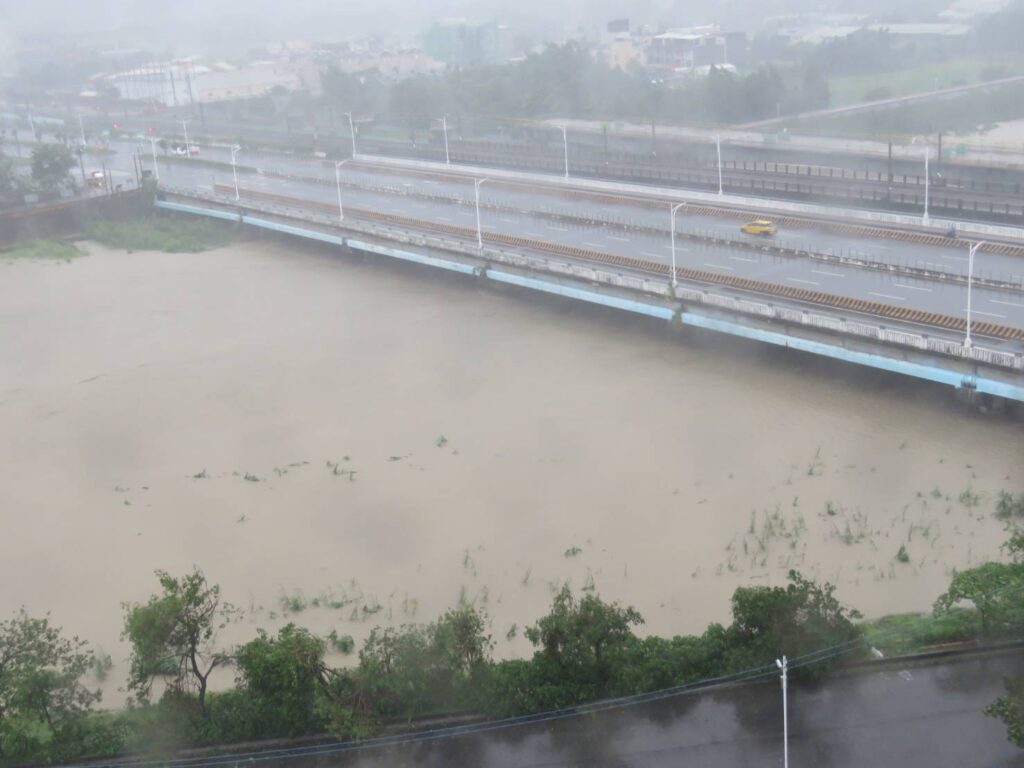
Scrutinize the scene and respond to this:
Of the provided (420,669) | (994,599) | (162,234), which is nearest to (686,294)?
(994,599)

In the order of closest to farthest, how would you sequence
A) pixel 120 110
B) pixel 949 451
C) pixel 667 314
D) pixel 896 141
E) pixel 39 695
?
pixel 39 695 < pixel 949 451 < pixel 667 314 < pixel 896 141 < pixel 120 110

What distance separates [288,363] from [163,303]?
2383 mm

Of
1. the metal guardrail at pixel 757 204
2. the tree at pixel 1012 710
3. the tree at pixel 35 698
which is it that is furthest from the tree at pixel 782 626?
the metal guardrail at pixel 757 204

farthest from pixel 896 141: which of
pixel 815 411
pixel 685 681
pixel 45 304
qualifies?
pixel 685 681

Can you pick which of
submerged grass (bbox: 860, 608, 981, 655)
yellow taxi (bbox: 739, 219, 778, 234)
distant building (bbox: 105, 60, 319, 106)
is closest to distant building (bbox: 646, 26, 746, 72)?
distant building (bbox: 105, 60, 319, 106)

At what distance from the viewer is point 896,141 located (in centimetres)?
1363

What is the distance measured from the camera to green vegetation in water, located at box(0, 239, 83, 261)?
11.9m

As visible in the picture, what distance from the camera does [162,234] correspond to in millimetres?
12305

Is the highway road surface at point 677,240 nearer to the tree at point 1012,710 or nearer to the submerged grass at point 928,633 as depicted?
the submerged grass at point 928,633

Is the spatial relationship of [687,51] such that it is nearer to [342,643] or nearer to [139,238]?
[139,238]

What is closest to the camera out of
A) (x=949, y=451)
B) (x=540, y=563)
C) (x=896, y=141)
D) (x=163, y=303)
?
(x=540, y=563)

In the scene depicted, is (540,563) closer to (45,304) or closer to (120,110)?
(45,304)

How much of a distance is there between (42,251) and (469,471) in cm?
761

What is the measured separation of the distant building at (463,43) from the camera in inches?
1057
